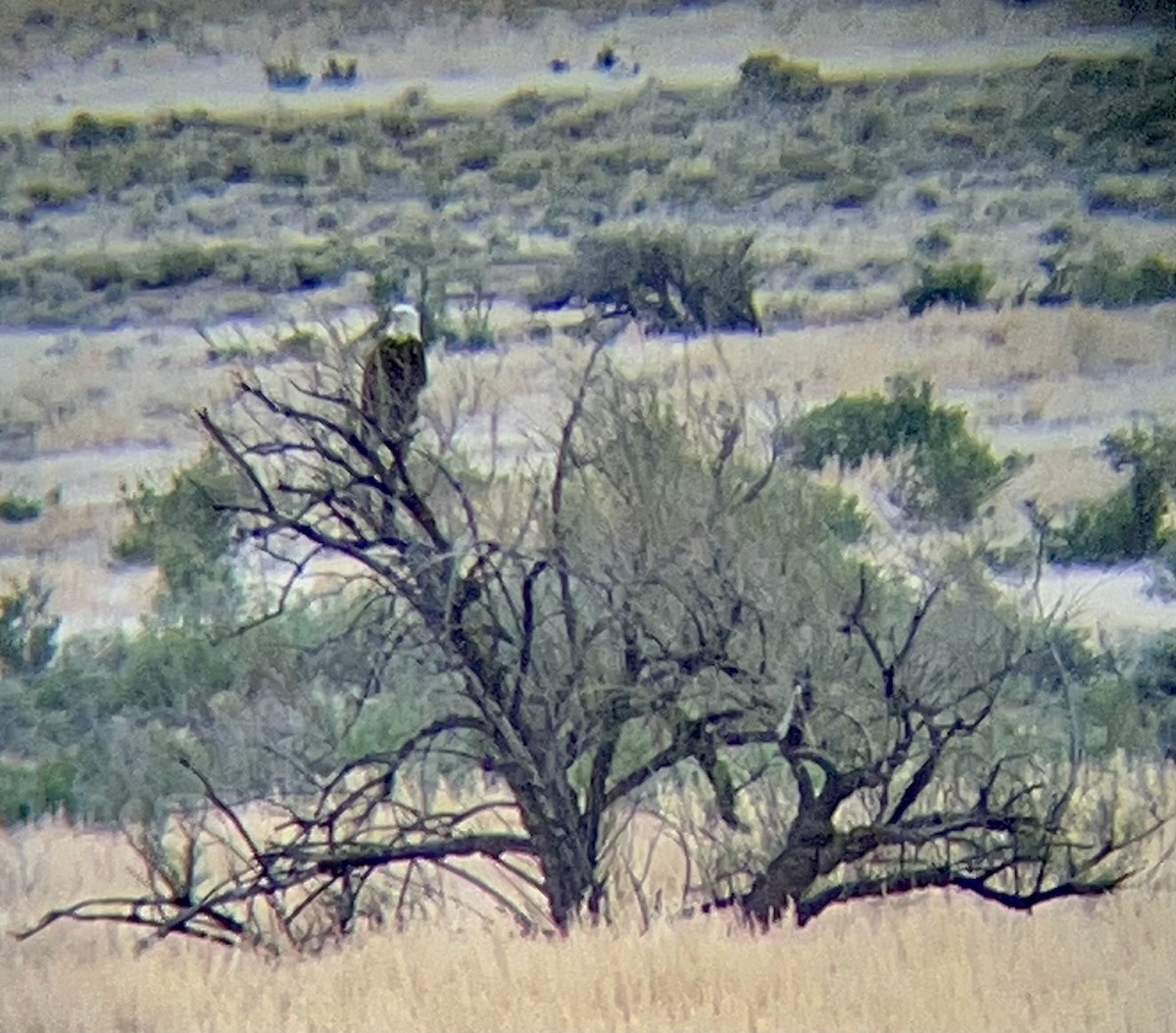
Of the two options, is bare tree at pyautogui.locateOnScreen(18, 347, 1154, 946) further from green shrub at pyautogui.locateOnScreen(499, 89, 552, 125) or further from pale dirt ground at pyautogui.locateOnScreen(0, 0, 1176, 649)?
green shrub at pyautogui.locateOnScreen(499, 89, 552, 125)

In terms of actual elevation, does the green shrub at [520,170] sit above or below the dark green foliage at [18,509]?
above

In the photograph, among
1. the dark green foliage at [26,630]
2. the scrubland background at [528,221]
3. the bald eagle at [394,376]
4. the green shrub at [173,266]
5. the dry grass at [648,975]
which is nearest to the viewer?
the dry grass at [648,975]

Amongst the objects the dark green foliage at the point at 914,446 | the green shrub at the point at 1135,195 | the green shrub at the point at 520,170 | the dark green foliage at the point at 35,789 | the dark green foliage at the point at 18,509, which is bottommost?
the dark green foliage at the point at 35,789

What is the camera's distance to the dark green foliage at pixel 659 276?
490 cm

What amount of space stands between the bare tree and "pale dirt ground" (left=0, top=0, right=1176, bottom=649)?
6.6 inches

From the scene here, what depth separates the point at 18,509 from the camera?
4.94m

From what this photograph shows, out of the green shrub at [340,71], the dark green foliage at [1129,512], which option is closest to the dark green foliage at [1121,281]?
the dark green foliage at [1129,512]

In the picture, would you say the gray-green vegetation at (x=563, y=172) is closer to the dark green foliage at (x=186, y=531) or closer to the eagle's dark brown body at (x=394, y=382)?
the eagle's dark brown body at (x=394, y=382)

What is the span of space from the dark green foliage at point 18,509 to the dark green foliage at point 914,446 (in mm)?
1887

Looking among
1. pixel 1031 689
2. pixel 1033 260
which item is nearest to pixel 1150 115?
pixel 1033 260

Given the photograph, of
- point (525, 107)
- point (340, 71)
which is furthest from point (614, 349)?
point (340, 71)

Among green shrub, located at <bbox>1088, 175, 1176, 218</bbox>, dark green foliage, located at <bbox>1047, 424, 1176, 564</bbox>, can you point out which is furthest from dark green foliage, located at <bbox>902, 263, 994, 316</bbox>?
dark green foliage, located at <bbox>1047, 424, 1176, 564</bbox>

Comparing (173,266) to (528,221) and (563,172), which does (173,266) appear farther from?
(563,172)

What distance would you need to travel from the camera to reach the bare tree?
182 inches
